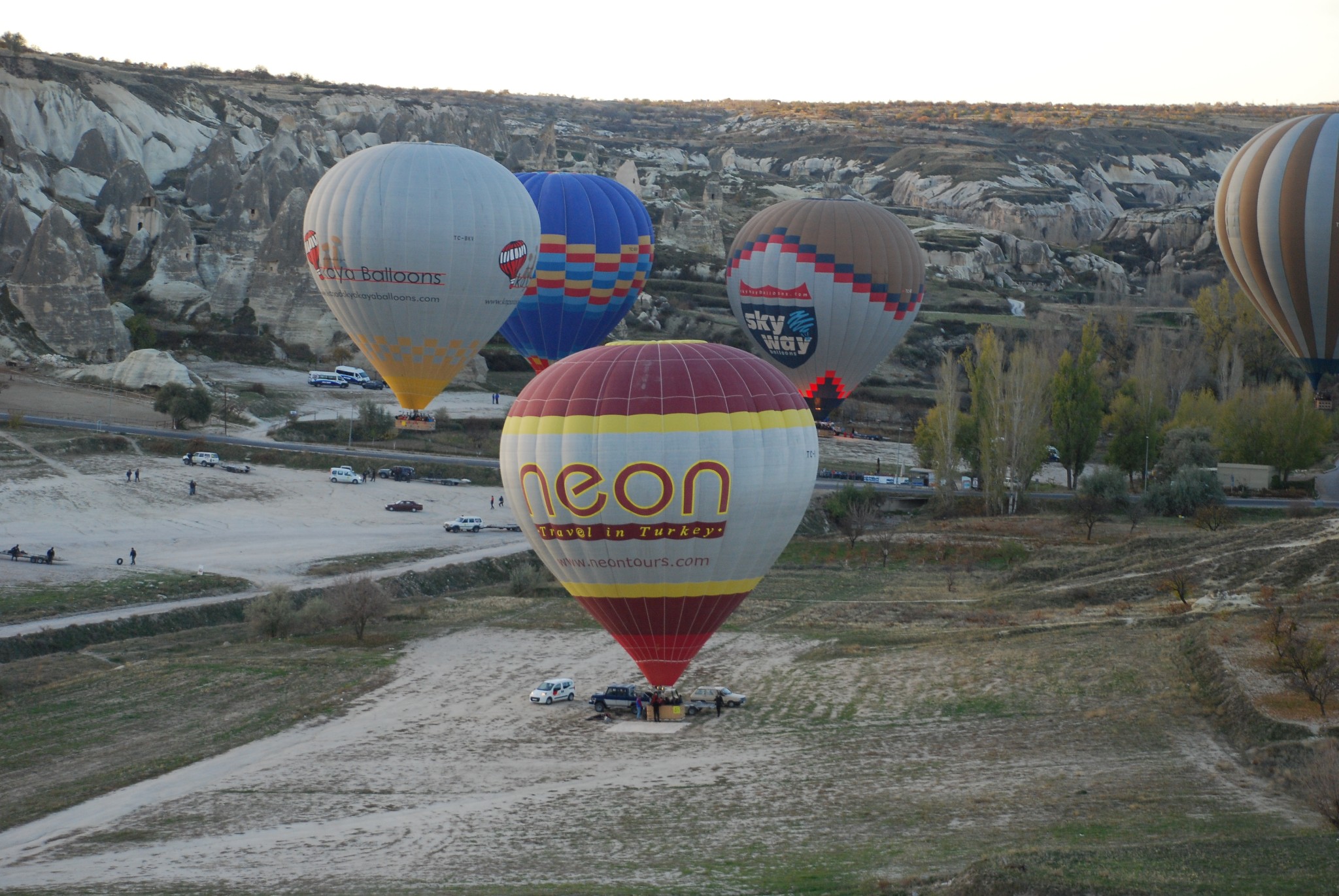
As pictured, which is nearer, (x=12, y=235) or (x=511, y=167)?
(x=12, y=235)

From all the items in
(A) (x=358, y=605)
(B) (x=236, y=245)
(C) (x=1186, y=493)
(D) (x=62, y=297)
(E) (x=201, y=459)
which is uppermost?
(B) (x=236, y=245)

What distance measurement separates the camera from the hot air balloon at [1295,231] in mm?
34625

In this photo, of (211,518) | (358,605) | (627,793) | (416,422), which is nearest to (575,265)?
(416,422)

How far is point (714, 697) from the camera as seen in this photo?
25641 millimetres

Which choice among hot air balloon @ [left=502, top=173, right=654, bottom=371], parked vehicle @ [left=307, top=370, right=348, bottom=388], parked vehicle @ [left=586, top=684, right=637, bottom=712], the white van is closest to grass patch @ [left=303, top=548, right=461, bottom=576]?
hot air balloon @ [left=502, top=173, right=654, bottom=371]

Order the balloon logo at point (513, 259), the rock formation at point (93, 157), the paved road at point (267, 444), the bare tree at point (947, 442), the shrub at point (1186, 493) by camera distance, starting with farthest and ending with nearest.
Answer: the rock formation at point (93, 157)
the paved road at point (267, 444)
the bare tree at point (947, 442)
the shrub at point (1186, 493)
the balloon logo at point (513, 259)

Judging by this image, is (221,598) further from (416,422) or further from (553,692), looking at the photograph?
(553,692)

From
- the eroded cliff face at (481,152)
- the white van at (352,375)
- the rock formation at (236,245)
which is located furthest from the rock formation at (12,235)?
the white van at (352,375)

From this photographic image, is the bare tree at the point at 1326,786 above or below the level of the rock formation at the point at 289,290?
below

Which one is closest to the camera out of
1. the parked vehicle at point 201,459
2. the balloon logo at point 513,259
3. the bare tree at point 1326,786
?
the bare tree at point 1326,786

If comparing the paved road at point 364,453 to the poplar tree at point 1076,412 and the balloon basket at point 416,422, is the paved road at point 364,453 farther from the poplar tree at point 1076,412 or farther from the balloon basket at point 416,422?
the balloon basket at point 416,422

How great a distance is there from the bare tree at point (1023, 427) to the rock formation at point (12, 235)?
3904 cm

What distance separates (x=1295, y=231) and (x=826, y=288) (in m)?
11.8

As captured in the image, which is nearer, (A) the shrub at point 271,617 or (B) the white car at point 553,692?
(B) the white car at point 553,692
